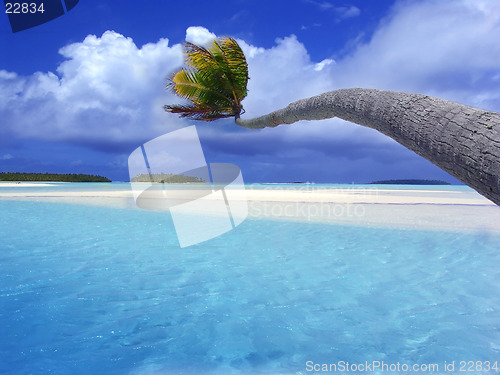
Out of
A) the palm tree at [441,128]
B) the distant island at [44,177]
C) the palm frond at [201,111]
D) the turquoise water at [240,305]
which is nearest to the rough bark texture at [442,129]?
the palm tree at [441,128]

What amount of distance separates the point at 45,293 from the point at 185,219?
5.89 m

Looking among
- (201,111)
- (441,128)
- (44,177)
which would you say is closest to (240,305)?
(441,128)

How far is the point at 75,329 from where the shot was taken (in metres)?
3.04

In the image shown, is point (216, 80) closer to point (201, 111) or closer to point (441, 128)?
point (201, 111)

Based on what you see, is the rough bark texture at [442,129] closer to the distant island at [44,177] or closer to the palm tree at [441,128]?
the palm tree at [441,128]

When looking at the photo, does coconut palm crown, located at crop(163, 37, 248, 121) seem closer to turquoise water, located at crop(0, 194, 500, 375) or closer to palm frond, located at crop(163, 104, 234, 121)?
palm frond, located at crop(163, 104, 234, 121)

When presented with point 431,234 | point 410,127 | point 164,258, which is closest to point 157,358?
point 410,127

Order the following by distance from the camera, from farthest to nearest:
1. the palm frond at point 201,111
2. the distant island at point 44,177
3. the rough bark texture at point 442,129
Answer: the distant island at point 44,177, the palm frond at point 201,111, the rough bark texture at point 442,129

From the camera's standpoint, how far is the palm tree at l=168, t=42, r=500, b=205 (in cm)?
126

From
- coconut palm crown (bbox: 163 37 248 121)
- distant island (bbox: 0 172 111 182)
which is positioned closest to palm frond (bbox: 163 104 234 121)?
coconut palm crown (bbox: 163 37 248 121)

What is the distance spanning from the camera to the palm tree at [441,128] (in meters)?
1.26

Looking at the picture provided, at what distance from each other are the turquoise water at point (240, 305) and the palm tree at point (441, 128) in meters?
1.88

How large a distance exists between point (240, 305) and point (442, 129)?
2.80 meters

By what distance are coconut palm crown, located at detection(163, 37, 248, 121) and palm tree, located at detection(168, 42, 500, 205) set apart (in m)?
5.71
